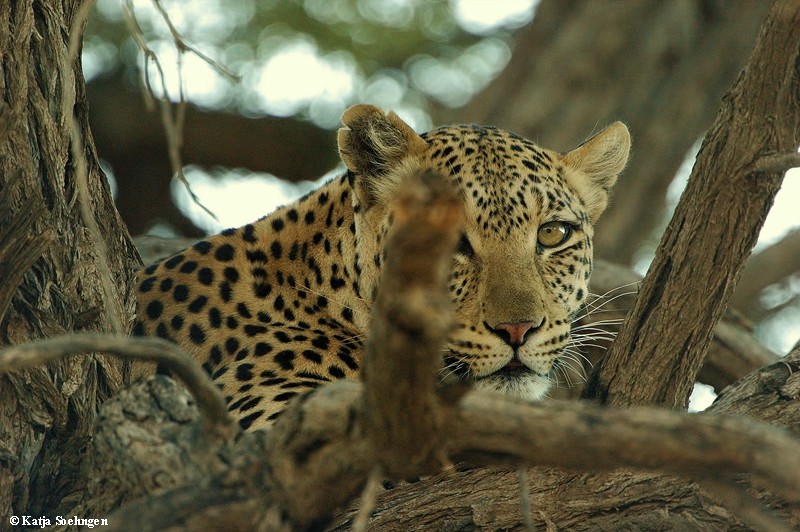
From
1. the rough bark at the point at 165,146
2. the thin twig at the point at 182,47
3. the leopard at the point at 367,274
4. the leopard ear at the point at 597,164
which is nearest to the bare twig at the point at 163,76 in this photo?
the thin twig at the point at 182,47

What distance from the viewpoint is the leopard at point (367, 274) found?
5453mm

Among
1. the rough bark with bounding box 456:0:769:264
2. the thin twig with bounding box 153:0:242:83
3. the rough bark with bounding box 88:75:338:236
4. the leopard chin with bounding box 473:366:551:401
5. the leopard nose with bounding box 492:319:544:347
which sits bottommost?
the leopard chin with bounding box 473:366:551:401

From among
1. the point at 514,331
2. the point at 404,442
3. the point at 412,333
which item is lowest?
the point at 404,442

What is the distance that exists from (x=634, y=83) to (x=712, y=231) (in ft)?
30.7

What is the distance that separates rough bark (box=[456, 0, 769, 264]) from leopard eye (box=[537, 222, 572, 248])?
6845 mm

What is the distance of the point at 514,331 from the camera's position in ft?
17.5

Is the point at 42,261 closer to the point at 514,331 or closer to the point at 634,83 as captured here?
the point at 514,331

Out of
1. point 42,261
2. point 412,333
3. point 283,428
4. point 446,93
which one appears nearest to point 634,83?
point 446,93

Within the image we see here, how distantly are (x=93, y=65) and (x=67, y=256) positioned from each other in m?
8.41

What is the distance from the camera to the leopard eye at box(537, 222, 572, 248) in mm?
5996

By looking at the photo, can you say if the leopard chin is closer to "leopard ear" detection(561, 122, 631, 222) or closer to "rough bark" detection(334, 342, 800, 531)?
"rough bark" detection(334, 342, 800, 531)

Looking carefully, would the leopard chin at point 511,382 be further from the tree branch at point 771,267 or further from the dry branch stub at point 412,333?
the tree branch at point 771,267

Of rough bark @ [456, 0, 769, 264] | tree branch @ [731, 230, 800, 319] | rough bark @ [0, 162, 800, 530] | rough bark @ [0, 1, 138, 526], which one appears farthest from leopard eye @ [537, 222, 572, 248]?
rough bark @ [456, 0, 769, 264]

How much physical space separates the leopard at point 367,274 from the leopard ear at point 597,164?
6 cm
